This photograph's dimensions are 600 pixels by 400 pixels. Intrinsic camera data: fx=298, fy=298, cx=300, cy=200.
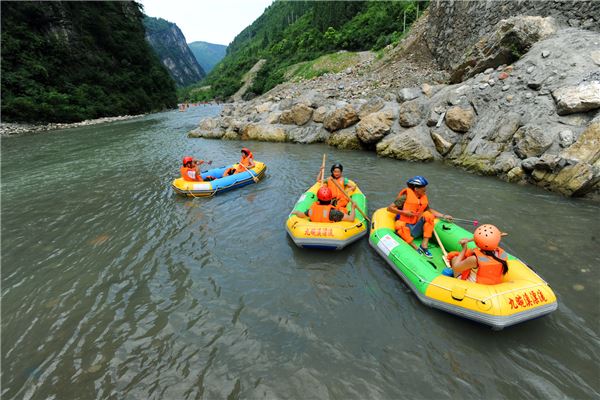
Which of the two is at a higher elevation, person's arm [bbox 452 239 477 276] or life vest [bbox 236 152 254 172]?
person's arm [bbox 452 239 477 276]

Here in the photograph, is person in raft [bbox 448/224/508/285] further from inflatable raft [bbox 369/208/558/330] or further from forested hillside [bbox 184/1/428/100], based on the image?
forested hillside [bbox 184/1/428/100]

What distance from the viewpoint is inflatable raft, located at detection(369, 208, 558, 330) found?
3703 millimetres

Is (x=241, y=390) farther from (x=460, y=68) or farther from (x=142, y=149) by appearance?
(x=142, y=149)

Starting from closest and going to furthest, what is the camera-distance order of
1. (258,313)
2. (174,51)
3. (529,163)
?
(258,313) < (529,163) < (174,51)

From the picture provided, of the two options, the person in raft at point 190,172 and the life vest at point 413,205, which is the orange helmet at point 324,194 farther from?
the person in raft at point 190,172

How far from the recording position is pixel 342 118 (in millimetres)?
16219

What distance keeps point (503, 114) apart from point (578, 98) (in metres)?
2.00

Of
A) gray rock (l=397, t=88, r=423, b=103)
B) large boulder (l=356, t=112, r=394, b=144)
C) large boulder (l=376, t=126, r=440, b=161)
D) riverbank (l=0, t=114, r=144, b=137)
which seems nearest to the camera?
large boulder (l=376, t=126, r=440, b=161)

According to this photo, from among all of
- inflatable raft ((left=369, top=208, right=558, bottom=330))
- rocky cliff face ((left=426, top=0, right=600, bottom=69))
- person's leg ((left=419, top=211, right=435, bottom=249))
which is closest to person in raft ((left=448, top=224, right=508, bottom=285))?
inflatable raft ((left=369, top=208, right=558, bottom=330))

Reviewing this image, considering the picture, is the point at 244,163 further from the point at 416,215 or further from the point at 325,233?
the point at 416,215

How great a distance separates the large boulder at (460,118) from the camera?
11.4 meters

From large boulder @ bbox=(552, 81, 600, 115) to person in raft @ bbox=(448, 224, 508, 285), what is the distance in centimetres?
749

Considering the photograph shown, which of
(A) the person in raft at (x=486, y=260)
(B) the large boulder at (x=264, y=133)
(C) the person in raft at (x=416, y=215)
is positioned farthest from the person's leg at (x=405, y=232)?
(B) the large boulder at (x=264, y=133)

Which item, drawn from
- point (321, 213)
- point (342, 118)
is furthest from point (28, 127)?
point (321, 213)
